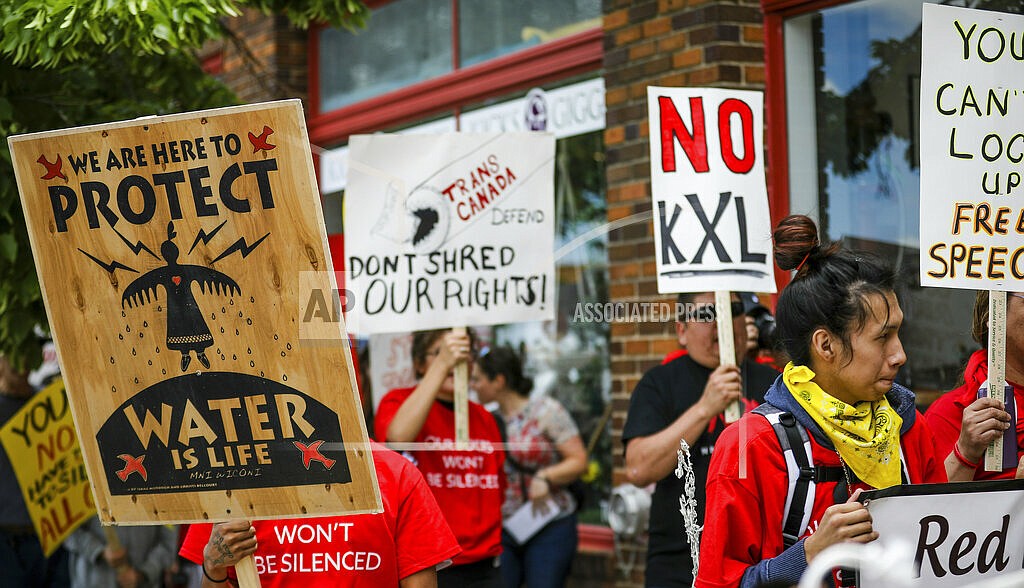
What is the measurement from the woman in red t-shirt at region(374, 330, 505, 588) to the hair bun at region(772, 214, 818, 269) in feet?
7.26

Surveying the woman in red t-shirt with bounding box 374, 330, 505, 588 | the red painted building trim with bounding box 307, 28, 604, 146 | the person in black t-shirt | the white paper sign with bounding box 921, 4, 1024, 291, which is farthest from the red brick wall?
the white paper sign with bounding box 921, 4, 1024, 291

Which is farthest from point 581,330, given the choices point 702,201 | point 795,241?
point 795,241

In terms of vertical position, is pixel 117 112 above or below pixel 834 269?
above

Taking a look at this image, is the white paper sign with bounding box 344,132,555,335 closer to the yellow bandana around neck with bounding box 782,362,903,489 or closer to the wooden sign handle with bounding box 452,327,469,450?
the wooden sign handle with bounding box 452,327,469,450

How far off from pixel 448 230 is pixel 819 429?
2.80m

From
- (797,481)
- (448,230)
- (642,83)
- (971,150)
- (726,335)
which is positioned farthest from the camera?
(642,83)

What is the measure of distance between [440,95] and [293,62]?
1.74 m

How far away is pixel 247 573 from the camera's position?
3.28 metres

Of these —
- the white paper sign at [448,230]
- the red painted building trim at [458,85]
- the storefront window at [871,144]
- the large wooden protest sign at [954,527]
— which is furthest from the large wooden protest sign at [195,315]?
the red painted building trim at [458,85]

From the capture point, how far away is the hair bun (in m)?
3.18

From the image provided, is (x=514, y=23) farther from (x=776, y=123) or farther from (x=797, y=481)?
(x=797, y=481)

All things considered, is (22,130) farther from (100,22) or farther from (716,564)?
(716,564)

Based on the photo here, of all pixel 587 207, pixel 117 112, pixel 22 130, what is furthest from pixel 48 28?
pixel 587 207

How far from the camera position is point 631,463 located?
445 cm
